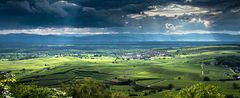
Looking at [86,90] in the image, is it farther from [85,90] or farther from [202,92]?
[202,92]

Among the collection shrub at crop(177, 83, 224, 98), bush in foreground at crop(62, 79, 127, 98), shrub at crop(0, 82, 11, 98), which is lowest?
bush in foreground at crop(62, 79, 127, 98)

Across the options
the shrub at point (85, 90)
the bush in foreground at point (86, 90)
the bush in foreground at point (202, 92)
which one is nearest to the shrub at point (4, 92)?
the bush in foreground at point (202, 92)

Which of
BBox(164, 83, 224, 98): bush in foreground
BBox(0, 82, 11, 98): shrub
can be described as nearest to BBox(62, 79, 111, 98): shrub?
BBox(164, 83, 224, 98): bush in foreground

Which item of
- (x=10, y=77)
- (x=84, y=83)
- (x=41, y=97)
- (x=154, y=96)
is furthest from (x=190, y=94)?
(x=154, y=96)

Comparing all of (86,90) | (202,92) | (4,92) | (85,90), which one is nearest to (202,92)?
(202,92)

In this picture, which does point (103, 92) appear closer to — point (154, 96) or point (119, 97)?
point (119, 97)

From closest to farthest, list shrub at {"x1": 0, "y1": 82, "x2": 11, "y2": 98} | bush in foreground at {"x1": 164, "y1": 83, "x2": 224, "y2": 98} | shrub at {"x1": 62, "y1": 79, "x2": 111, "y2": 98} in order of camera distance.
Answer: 1. shrub at {"x1": 0, "y1": 82, "x2": 11, "y2": 98}
2. bush in foreground at {"x1": 164, "y1": 83, "x2": 224, "y2": 98}
3. shrub at {"x1": 62, "y1": 79, "x2": 111, "y2": 98}

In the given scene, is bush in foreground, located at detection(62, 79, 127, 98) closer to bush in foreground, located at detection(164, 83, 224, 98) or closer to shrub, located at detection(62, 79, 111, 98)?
shrub, located at detection(62, 79, 111, 98)

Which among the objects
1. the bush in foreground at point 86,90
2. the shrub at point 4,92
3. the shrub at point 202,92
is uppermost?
the shrub at point 4,92

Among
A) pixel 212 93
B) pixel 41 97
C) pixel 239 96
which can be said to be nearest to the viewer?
pixel 41 97

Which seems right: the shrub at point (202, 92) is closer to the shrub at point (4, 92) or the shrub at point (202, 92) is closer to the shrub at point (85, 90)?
the shrub at point (85, 90)

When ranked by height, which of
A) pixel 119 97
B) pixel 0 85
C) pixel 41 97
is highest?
pixel 0 85
